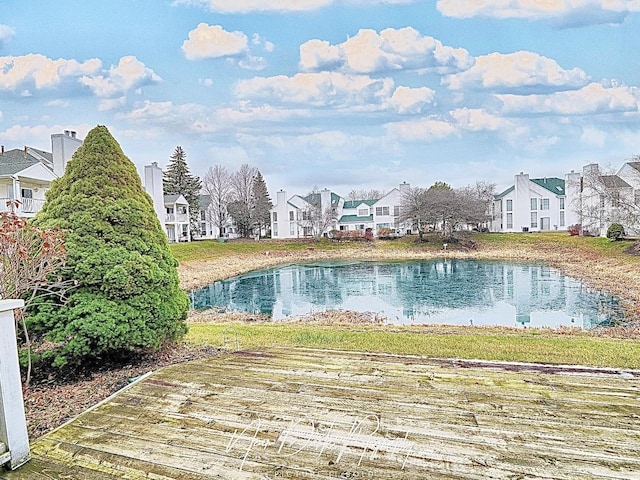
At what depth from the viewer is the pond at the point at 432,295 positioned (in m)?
8.50

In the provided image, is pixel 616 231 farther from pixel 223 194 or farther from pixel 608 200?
pixel 223 194

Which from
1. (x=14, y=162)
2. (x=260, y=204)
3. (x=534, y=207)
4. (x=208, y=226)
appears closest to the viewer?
(x=14, y=162)

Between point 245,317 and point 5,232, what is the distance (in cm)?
618

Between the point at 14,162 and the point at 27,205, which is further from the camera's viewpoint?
the point at 14,162

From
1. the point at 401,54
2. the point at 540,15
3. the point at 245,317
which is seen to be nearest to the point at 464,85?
the point at 401,54

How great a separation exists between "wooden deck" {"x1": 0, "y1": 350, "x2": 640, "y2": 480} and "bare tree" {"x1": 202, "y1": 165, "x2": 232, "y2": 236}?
3369cm

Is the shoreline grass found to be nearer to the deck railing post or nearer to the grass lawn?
the grass lawn

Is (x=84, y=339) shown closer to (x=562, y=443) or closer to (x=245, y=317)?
(x=562, y=443)

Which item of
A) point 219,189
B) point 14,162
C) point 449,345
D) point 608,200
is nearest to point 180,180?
point 219,189

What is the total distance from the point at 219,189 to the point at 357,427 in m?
35.1

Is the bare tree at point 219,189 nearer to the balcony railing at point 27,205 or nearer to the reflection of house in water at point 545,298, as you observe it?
the balcony railing at point 27,205

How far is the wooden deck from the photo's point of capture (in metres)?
1.75

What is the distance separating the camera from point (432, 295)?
1117 centimetres

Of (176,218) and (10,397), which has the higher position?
(176,218)
